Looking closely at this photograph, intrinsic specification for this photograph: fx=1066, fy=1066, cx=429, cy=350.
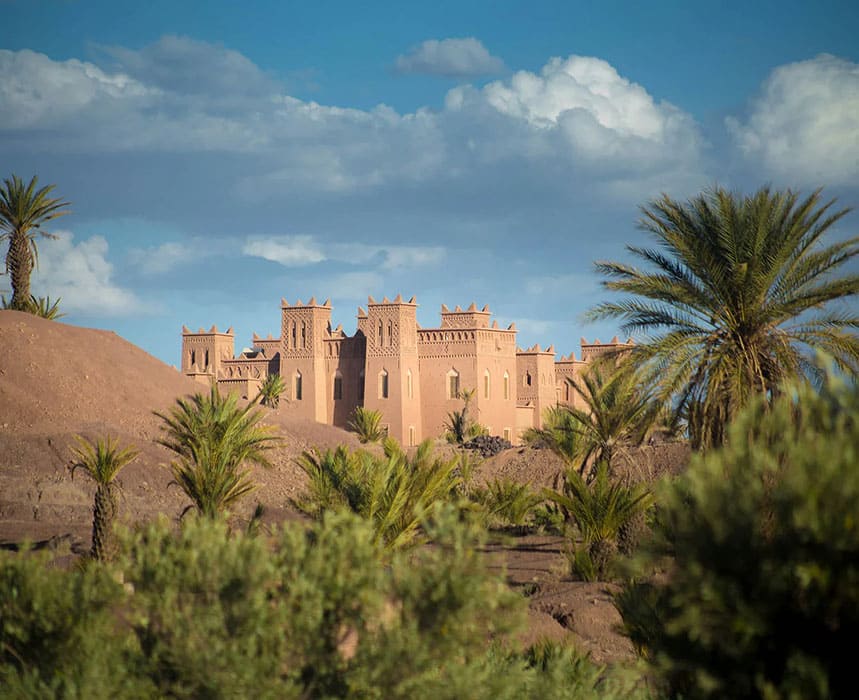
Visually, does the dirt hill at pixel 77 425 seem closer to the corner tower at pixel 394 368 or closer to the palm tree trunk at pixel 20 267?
the palm tree trunk at pixel 20 267

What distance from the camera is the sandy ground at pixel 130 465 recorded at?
49.5 ft

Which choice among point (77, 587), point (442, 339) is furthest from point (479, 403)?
point (77, 587)

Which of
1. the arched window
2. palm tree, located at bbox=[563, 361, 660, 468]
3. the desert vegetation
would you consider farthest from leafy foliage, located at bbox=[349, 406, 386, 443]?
the desert vegetation

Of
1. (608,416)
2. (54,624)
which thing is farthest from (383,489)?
(54,624)

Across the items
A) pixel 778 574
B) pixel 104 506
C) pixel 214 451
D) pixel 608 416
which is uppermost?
pixel 608 416

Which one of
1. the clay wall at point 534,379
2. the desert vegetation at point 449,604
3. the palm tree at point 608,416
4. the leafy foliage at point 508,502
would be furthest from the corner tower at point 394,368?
the desert vegetation at point 449,604

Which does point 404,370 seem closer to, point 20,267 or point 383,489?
point 20,267

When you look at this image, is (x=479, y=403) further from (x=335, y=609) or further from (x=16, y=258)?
(x=335, y=609)

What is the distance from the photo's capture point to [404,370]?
46719mm

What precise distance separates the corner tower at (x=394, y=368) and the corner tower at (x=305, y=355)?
2778 mm

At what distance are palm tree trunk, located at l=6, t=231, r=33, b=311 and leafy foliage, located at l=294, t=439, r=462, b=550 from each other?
19.4 m

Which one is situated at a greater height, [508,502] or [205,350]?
[205,350]

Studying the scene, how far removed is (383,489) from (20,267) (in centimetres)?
2328

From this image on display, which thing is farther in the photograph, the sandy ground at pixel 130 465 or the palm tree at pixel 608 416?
the palm tree at pixel 608 416
